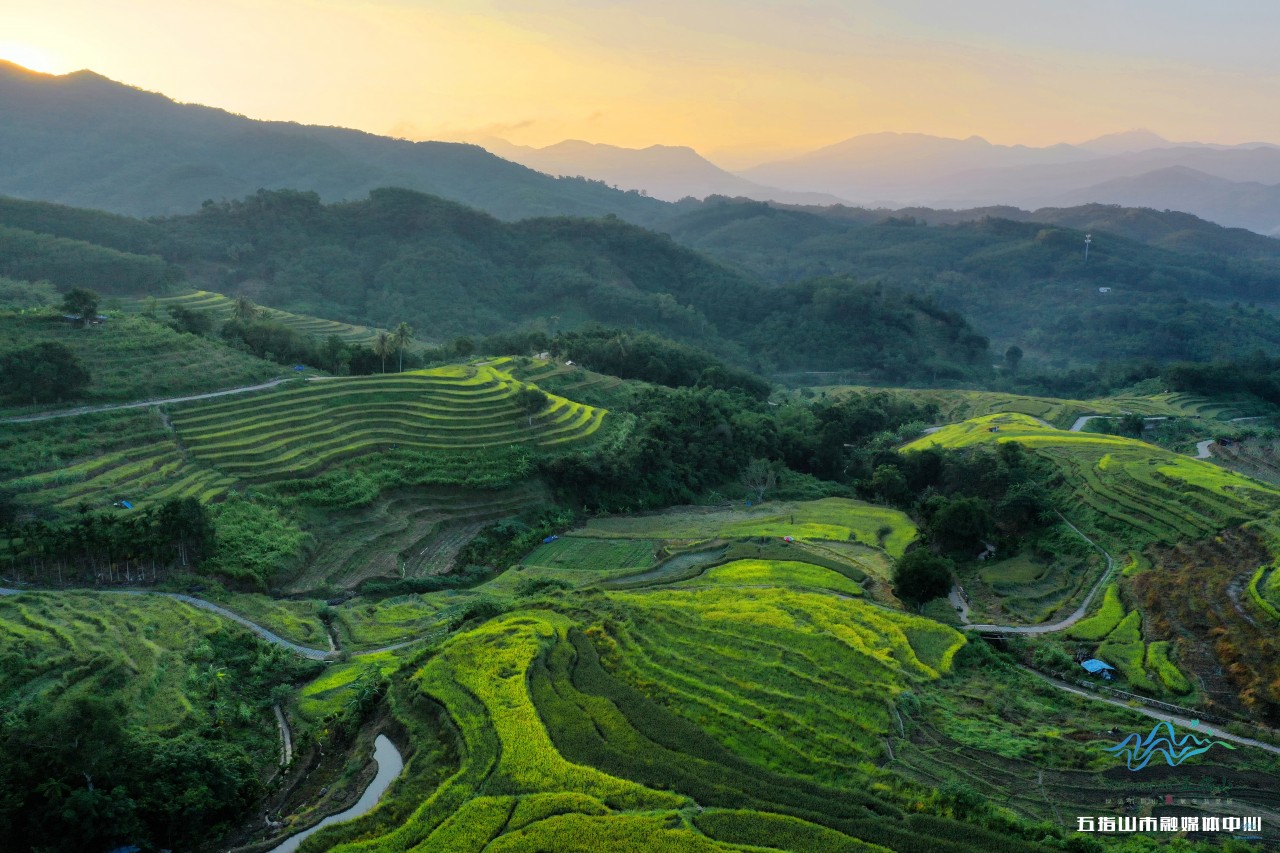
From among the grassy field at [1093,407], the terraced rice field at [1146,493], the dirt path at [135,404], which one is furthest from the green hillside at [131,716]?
the grassy field at [1093,407]

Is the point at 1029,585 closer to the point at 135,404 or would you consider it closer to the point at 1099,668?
the point at 1099,668

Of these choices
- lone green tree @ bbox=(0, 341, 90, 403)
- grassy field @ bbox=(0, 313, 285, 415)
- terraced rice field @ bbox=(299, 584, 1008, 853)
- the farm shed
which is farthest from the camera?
grassy field @ bbox=(0, 313, 285, 415)

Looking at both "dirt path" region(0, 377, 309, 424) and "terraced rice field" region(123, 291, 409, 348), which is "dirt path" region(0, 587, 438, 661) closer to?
"dirt path" region(0, 377, 309, 424)

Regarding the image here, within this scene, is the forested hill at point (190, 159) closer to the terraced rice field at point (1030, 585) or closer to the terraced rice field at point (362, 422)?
the terraced rice field at point (362, 422)

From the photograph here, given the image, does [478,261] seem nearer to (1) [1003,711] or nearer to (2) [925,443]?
(2) [925,443]

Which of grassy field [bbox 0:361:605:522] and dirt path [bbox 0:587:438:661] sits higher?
grassy field [bbox 0:361:605:522]

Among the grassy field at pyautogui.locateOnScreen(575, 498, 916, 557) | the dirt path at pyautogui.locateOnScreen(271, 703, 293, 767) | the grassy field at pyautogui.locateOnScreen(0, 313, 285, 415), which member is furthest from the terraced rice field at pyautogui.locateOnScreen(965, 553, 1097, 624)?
the grassy field at pyautogui.locateOnScreen(0, 313, 285, 415)

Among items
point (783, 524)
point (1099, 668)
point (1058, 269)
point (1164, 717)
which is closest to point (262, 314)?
point (783, 524)

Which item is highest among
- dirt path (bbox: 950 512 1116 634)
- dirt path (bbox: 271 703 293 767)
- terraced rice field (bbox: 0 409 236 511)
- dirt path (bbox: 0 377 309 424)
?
dirt path (bbox: 0 377 309 424)
